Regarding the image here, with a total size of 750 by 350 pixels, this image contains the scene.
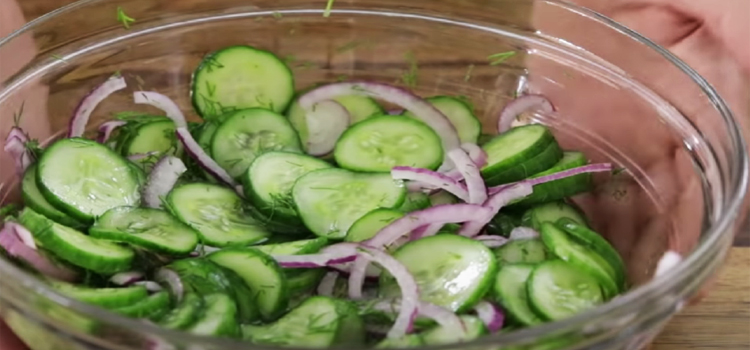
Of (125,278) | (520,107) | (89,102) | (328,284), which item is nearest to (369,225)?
(328,284)

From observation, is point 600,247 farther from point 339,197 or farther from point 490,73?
point 490,73

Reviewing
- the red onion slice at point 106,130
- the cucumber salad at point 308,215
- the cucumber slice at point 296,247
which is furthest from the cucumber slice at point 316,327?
the red onion slice at point 106,130

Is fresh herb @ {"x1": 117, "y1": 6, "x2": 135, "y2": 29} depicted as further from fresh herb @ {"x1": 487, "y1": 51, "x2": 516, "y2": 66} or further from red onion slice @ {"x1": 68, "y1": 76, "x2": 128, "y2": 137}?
fresh herb @ {"x1": 487, "y1": 51, "x2": 516, "y2": 66}

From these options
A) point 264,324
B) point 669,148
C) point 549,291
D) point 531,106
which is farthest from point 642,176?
point 264,324

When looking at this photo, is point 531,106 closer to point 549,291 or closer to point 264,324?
point 549,291

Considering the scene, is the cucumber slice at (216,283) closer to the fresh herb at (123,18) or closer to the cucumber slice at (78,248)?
the cucumber slice at (78,248)
